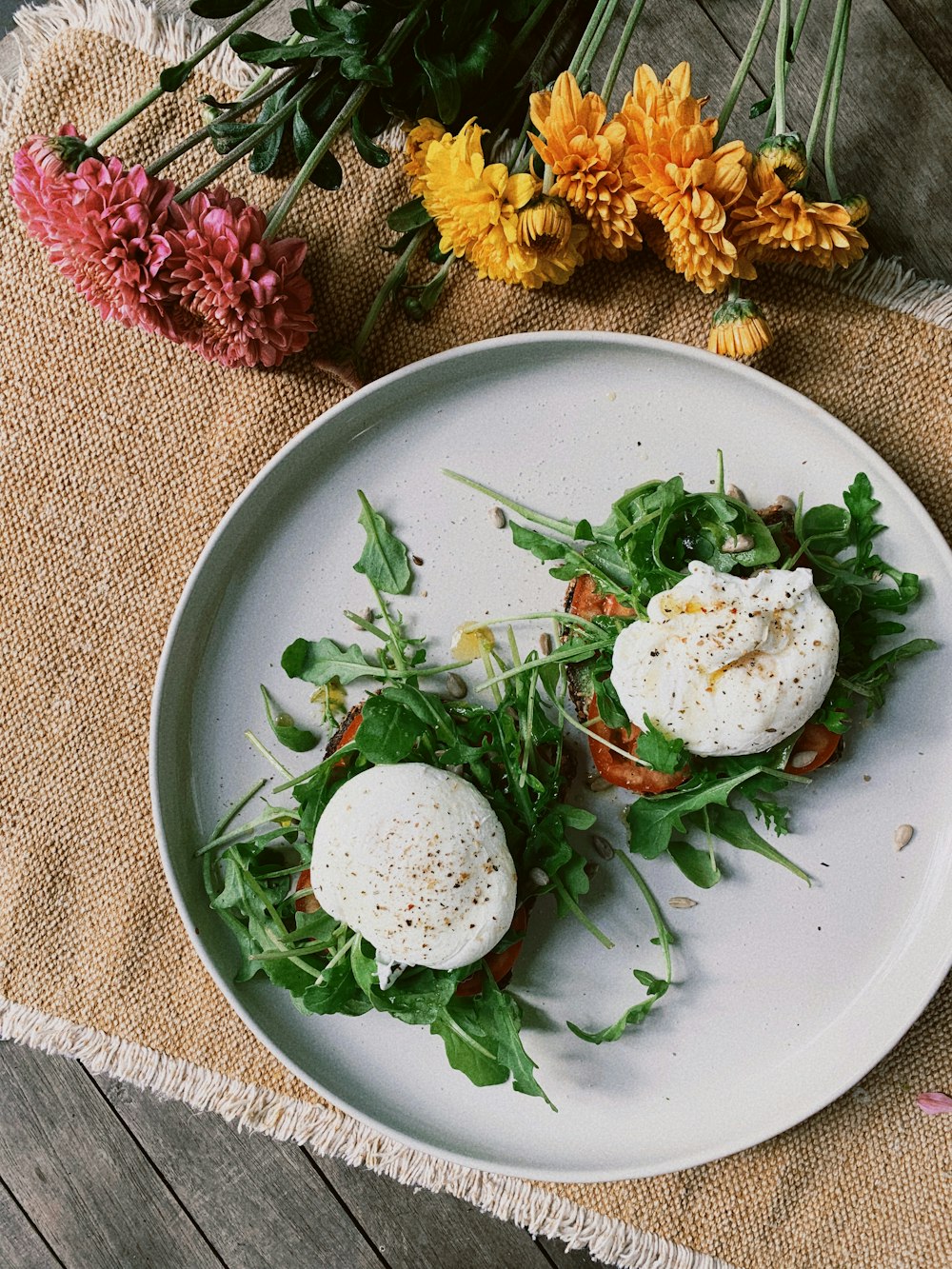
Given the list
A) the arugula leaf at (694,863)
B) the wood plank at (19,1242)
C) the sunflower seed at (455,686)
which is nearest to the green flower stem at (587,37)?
the sunflower seed at (455,686)

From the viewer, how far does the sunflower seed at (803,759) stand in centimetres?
124

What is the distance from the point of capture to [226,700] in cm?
138

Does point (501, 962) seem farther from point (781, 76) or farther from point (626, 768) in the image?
point (781, 76)

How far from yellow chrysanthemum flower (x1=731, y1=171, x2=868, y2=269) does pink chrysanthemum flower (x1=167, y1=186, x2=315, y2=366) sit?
0.52m

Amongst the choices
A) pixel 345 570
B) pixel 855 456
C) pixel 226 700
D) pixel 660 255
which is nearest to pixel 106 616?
pixel 226 700

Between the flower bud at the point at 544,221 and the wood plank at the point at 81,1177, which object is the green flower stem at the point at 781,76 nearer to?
the flower bud at the point at 544,221

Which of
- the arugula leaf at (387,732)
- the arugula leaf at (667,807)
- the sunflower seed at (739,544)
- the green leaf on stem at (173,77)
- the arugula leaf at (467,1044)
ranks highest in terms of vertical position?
the green leaf on stem at (173,77)

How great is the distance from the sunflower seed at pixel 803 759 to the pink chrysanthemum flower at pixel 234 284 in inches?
31.4

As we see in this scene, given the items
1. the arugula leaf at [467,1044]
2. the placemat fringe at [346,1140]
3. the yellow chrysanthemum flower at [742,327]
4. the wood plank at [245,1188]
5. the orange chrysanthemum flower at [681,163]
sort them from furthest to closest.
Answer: the wood plank at [245,1188], the placemat fringe at [346,1140], the arugula leaf at [467,1044], the yellow chrysanthemum flower at [742,327], the orange chrysanthemum flower at [681,163]

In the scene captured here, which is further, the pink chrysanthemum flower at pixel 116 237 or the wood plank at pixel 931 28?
the wood plank at pixel 931 28

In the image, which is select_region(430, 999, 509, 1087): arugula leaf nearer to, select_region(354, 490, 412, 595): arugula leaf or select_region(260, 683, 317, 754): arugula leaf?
select_region(260, 683, 317, 754): arugula leaf

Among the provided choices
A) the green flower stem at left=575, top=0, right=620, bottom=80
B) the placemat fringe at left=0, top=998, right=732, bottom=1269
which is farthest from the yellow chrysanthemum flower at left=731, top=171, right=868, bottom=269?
the placemat fringe at left=0, top=998, right=732, bottom=1269

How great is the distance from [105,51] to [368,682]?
914 millimetres

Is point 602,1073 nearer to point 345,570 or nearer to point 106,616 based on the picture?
point 345,570
